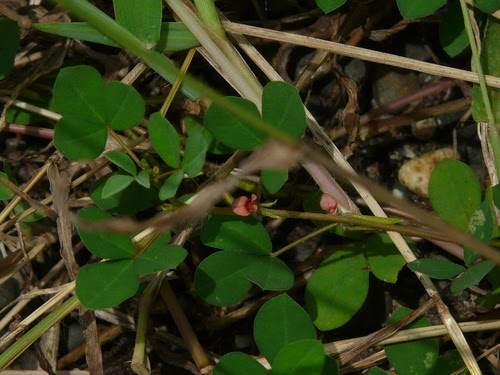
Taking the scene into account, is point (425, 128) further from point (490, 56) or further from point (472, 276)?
point (472, 276)

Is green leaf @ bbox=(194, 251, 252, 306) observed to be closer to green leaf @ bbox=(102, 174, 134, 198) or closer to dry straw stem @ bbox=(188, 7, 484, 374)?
green leaf @ bbox=(102, 174, 134, 198)

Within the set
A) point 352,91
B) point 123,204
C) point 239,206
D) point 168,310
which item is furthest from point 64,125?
point 352,91

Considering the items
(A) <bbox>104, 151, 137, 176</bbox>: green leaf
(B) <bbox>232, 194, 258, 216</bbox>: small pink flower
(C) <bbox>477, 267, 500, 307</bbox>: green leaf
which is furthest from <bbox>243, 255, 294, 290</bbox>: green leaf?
(C) <bbox>477, 267, 500, 307</bbox>: green leaf

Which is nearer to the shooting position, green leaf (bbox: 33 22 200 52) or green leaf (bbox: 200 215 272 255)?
green leaf (bbox: 200 215 272 255)

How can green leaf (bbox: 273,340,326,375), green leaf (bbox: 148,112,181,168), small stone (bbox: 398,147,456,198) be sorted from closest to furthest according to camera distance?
green leaf (bbox: 273,340,326,375)
green leaf (bbox: 148,112,181,168)
small stone (bbox: 398,147,456,198)

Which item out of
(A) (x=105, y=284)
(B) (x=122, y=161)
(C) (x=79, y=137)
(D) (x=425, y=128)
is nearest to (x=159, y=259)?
(A) (x=105, y=284)

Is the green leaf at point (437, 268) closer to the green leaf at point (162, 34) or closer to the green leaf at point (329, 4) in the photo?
the green leaf at point (329, 4)

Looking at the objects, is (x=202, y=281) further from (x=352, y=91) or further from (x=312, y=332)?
(x=352, y=91)
